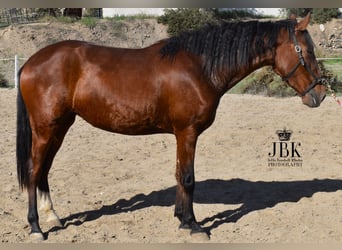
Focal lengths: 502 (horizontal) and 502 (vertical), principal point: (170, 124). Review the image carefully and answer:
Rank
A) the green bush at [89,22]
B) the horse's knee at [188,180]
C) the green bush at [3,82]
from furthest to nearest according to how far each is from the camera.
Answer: the green bush at [89,22], the green bush at [3,82], the horse's knee at [188,180]

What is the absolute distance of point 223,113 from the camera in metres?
9.85

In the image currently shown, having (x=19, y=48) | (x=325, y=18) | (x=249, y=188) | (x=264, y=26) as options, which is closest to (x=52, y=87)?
(x=264, y=26)

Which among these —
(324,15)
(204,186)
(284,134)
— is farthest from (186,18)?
(204,186)

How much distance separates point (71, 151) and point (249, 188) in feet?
9.16

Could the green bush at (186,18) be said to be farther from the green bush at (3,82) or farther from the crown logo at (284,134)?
the crown logo at (284,134)

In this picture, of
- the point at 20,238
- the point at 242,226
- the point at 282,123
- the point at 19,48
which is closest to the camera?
the point at 20,238

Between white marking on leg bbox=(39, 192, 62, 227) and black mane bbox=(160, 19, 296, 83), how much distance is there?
1882 millimetres

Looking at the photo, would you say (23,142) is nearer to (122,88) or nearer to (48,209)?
(48,209)

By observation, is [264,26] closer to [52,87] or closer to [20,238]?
[52,87]

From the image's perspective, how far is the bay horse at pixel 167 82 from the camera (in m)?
4.68

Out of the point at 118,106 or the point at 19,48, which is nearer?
the point at 118,106

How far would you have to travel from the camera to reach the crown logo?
825 centimetres

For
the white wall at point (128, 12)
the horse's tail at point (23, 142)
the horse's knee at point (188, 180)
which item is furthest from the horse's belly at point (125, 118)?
the white wall at point (128, 12)

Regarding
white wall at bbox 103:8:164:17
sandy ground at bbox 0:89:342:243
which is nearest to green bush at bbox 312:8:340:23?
white wall at bbox 103:8:164:17
